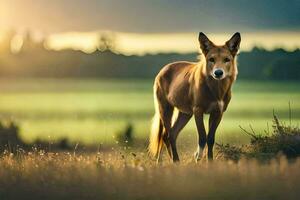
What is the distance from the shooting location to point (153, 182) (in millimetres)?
13094

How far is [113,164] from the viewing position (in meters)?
14.5

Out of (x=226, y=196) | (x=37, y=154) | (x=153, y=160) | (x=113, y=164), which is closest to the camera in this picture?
(x=226, y=196)

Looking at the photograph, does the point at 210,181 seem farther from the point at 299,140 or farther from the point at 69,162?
the point at 299,140

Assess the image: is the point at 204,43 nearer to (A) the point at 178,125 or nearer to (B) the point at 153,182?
(A) the point at 178,125

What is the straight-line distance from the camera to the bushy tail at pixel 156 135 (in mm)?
18062

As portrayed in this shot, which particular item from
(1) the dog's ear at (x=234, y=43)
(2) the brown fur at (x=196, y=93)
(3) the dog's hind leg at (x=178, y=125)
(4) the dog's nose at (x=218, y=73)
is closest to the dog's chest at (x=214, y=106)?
(2) the brown fur at (x=196, y=93)

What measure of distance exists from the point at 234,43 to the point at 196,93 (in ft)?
3.88

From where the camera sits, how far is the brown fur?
15867mm

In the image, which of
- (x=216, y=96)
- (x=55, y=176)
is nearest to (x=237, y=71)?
(x=216, y=96)

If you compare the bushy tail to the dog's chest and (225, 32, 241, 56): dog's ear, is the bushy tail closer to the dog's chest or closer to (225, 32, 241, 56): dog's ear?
the dog's chest

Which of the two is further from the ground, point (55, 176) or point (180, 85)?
point (180, 85)

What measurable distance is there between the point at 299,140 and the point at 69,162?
13.6ft

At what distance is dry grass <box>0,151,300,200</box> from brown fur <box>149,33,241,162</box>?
94.3 inches

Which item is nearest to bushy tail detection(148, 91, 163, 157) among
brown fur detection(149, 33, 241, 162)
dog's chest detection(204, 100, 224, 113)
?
brown fur detection(149, 33, 241, 162)
